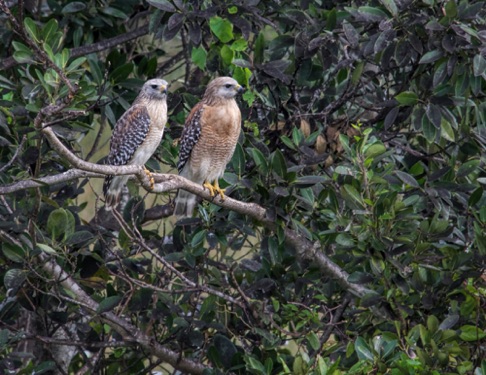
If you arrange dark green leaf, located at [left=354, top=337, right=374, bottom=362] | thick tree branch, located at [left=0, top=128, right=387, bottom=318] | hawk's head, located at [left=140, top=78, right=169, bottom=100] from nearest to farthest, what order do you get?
dark green leaf, located at [left=354, top=337, right=374, bottom=362]
thick tree branch, located at [left=0, top=128, right=387, bottom=318]
hawk's head, located at [left=140, top=78, right=169, bottom=100]

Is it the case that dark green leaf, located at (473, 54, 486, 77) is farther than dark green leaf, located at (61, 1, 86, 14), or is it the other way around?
dark green leaf, located at (61, 1, 86, 14)

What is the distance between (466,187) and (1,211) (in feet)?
7.51

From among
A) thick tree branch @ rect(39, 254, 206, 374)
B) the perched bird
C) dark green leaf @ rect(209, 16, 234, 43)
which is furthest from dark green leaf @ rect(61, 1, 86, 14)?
thick tree branch @ rect(39, 254, 206, 374)

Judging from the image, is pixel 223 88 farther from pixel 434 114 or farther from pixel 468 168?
pixel 468 168

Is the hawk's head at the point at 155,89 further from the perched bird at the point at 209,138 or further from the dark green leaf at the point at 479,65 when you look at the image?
the dark green leaf at the point at 479,65

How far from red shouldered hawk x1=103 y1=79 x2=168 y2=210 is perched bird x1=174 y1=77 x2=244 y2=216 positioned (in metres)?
0.21

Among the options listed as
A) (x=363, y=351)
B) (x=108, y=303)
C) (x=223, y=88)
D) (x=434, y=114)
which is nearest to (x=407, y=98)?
(x=434, y=114)

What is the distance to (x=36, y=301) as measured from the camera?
5.23 m

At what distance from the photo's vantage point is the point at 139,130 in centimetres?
556

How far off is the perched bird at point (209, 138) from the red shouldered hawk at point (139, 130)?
0.21 m

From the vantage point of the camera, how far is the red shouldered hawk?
18.0ft

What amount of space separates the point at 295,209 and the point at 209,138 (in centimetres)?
127

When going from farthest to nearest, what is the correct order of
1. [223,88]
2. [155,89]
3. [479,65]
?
[155,89] → [223,88] → [479,65]

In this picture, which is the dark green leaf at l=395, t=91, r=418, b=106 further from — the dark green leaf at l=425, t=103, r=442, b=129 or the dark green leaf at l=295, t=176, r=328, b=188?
the dark green leaf at l=295, t=176, r=328, b=188
